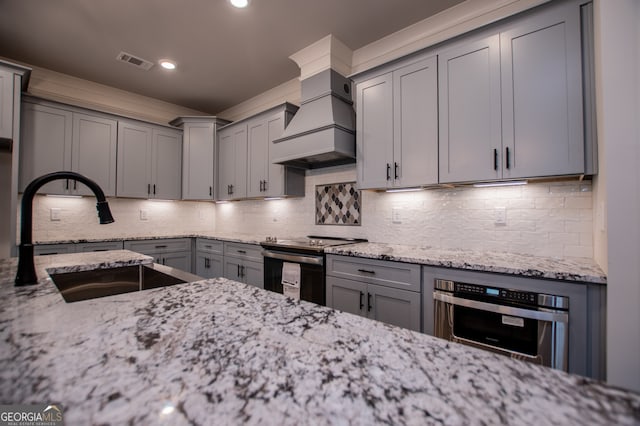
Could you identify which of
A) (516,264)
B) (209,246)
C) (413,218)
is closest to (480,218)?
(413,218)

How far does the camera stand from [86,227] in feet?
11.9

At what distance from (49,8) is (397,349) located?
3672 mm

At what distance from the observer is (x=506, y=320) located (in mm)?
1583

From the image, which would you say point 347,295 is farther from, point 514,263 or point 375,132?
point 375,132

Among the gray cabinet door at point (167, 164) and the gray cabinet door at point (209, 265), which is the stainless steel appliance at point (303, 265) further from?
the gray cabinet door at point (167, 164)

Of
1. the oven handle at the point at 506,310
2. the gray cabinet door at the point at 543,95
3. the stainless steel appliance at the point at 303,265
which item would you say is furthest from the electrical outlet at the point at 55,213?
the gray cabinet door at the point at 543,95

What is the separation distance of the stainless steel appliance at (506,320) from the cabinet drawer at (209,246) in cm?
278

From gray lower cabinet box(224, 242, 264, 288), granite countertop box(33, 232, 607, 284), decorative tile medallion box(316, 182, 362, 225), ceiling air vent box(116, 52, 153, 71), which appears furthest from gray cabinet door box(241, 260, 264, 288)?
ceiling air vent box(116, 52, 153, 71)

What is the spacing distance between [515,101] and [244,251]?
2.88 metres

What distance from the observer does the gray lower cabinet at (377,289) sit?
193 centimetres

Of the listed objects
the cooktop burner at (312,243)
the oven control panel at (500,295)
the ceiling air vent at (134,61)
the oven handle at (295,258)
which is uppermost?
the ceiling air vent at (134,61)

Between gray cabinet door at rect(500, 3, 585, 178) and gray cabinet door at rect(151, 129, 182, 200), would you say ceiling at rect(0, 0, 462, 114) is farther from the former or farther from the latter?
gray cabinet door at rect(500, 3, 585, 178)

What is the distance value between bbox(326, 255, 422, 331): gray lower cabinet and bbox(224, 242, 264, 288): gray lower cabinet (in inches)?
40.9

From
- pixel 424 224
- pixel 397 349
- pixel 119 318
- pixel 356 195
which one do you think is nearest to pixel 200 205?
pixel 356 195
